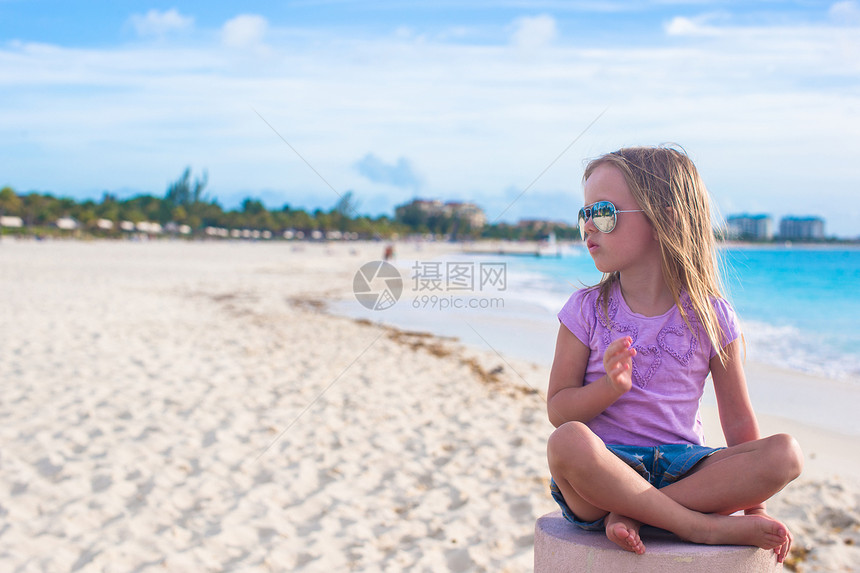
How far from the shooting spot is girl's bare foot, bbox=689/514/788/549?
1499mm

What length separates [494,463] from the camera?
13.7ft

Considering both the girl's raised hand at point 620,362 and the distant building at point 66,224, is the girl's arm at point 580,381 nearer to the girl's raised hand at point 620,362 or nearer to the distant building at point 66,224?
the girl's raised hand at point 620,362

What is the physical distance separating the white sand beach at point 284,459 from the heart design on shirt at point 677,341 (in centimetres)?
160

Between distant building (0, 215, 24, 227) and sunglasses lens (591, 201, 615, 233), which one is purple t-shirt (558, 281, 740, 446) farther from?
distant building (0, 215, 24, 227)

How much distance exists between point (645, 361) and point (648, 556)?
18.8 inches

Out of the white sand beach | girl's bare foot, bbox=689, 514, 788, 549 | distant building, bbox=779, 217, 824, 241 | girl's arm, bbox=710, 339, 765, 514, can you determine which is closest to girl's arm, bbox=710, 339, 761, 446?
girl's arm, bbox=710, 339, 765, 514

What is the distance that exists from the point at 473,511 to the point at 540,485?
58 centimetres

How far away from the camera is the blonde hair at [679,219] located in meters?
1.68

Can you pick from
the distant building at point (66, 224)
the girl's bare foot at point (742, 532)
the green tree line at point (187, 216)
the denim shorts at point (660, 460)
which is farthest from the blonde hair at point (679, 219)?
the distant building at point (66, 224)

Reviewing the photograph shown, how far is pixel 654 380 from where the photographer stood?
5.48ft

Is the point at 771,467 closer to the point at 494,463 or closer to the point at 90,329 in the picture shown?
the point at 494,463

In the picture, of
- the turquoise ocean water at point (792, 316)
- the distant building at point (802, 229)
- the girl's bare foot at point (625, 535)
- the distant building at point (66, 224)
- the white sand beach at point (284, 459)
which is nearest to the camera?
the girl's bare foot at point (625, 535)

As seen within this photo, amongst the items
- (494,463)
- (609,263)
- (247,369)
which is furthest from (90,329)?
(609,263)

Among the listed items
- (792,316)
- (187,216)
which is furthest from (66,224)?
(792,316)
